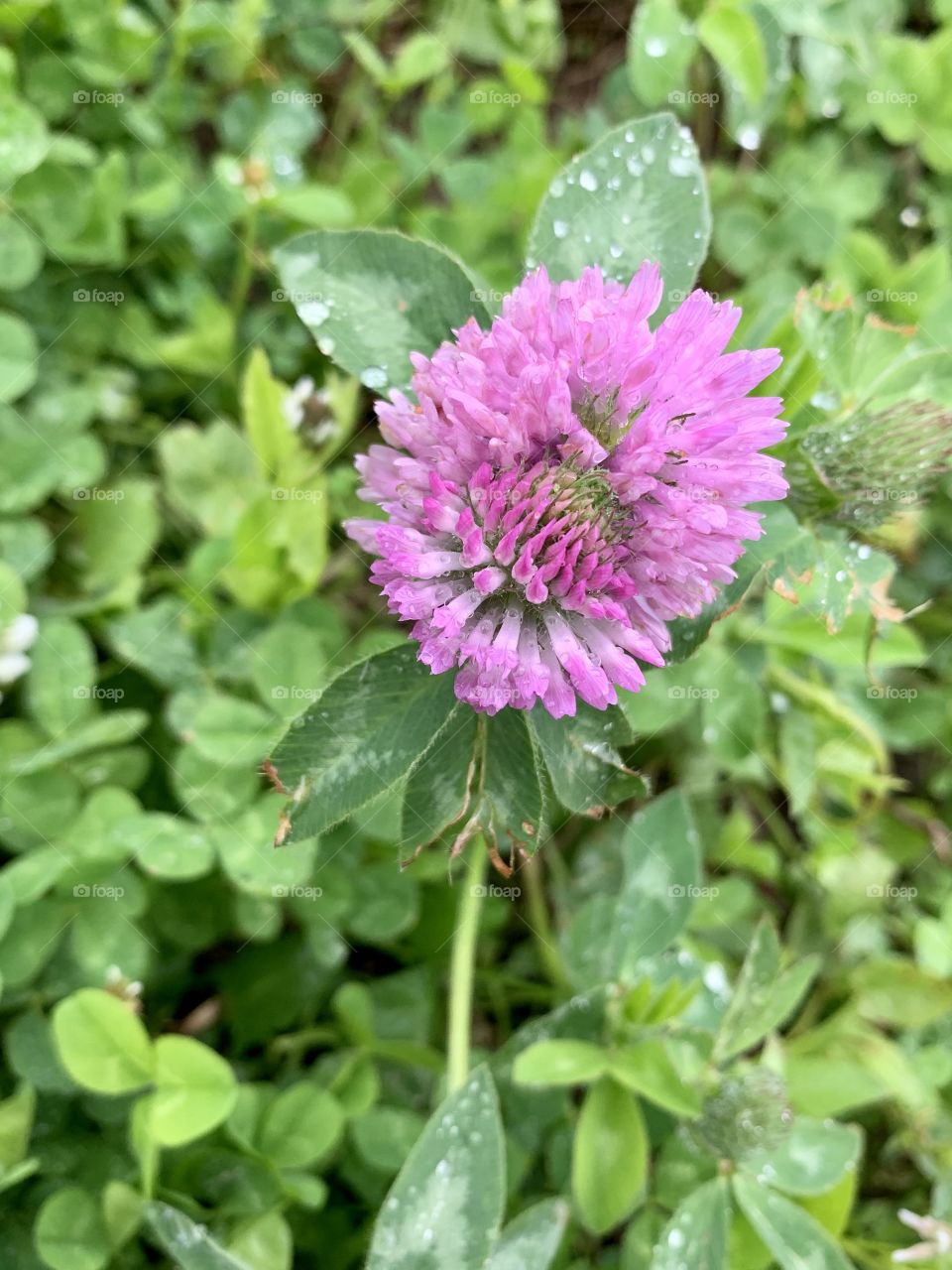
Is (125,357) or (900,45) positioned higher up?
(900,45)

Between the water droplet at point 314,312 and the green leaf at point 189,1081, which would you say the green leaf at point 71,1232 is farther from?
the water droplet at point 314,312

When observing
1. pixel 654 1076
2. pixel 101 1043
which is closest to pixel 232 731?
pixel 101 1043

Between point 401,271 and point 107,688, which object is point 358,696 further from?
point 107,688

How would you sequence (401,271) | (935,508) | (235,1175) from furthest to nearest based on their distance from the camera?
(935,508), (235,1175), (401,271)

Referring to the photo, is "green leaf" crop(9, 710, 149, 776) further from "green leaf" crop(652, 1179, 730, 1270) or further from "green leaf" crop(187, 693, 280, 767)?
"green leaf" crop(652, 1179, 730, 1270)

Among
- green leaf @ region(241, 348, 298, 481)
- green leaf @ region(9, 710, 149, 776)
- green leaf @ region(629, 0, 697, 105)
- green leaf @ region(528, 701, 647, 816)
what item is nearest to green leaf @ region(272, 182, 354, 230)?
green leaf @ region(241, 348, 298, 481)

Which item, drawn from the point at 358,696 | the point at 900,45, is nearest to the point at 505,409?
the point at 358,696
